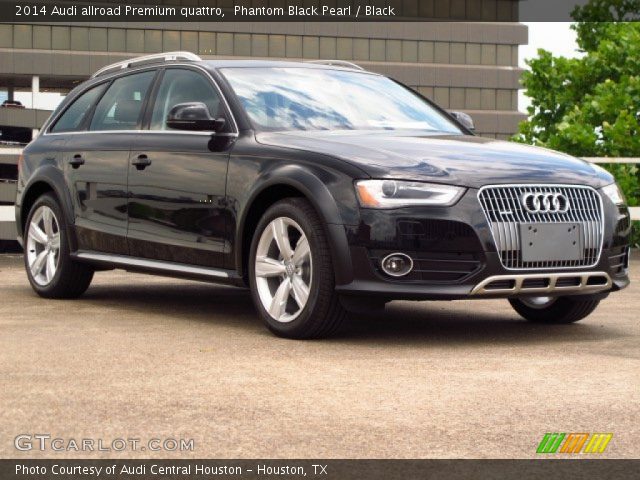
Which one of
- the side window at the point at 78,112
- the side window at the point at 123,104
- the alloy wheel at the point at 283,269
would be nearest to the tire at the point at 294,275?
the alloy wheel at the point at 283,269

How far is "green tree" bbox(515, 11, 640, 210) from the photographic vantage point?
27.0 meters

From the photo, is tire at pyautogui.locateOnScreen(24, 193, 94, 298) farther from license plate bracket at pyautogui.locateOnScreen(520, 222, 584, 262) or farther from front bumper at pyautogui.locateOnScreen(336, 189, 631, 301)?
license plate bracket at pyautogui.locateOnScreen(520, 222, 584, 262)

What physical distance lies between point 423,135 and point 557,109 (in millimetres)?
32184

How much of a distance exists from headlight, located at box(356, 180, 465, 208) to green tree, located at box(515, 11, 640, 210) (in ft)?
56.0

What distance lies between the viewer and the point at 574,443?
15.5ft

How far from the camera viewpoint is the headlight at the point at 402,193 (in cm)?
727

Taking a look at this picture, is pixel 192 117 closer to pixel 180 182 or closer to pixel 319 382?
pixel 180 182

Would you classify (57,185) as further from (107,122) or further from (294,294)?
(294,294)

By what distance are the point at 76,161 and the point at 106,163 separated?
1.50 ft

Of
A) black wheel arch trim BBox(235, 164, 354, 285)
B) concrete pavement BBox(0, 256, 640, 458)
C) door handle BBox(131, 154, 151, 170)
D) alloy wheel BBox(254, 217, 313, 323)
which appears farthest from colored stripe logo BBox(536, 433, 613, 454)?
door handle BBox(131, 154, 151, 170)

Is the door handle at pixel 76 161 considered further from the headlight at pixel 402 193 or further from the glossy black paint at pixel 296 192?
the headlight at pixel 402 193

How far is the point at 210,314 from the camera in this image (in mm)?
9188

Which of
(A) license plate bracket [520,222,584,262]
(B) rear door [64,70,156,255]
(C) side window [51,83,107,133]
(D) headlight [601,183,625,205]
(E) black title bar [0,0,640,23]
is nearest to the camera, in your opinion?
(A) license plate bracket [520,222,584,262]

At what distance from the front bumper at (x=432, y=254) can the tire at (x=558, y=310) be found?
124cm
